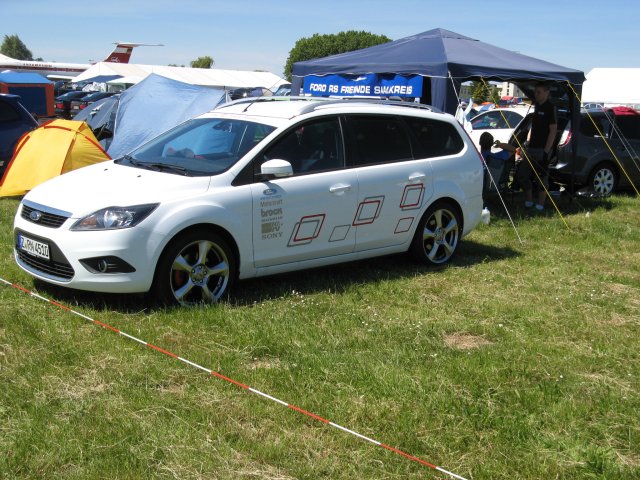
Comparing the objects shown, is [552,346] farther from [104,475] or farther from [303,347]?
[104,475]

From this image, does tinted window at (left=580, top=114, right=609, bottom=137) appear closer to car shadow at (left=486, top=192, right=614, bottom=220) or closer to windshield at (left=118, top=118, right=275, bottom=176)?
car shadow at (left=486, top=192, right=614, bottom=220)

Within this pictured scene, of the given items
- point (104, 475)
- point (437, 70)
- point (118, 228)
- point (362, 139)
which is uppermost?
point (437, 70)

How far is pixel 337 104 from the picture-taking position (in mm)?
6992

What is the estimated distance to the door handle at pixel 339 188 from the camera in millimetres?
6496

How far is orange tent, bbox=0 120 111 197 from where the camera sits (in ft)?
34.3

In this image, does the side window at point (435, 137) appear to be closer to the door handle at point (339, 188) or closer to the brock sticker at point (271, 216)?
the door handle at point (339, 188)

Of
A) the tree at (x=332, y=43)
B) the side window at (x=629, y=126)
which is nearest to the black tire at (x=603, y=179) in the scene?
the side window at (x=629, y=126)

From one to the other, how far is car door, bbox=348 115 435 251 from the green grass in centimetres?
50

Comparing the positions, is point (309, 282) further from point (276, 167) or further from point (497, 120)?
point (497, 120)

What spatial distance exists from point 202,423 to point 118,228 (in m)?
2.01

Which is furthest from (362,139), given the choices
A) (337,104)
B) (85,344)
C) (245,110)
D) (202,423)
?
(202,423)

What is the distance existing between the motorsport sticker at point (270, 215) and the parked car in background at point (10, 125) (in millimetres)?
7187

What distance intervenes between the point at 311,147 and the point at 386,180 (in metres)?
0.82

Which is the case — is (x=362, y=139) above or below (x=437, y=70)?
below
